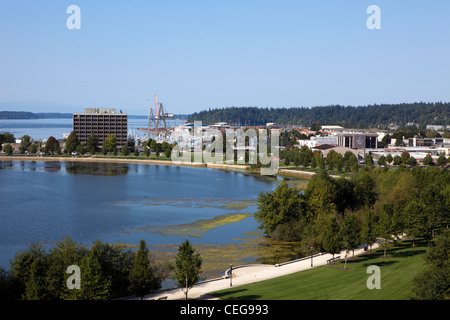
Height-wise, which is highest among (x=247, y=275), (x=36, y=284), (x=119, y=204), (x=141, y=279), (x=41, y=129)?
(x=41, y=129)

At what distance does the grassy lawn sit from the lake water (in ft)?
13.2

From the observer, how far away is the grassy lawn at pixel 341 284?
29.0 ft

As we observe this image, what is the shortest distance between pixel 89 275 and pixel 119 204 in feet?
38.7

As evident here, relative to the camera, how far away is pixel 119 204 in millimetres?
19766

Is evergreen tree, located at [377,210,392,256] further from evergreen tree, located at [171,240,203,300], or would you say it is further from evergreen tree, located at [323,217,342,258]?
evergreen tree, located at [171,240,203,300]

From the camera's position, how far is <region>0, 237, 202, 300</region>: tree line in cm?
817

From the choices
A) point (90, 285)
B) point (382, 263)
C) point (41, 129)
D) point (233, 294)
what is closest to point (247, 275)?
point (233, 294)

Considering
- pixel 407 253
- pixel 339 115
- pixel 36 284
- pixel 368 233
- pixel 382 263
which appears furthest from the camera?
pixel 339 115

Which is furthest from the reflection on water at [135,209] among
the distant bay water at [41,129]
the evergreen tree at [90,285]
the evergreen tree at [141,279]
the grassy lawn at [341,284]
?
the distant bay water at [41,129]

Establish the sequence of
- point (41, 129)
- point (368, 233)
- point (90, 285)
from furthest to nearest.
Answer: point (41, 129) → point (368, 233) → point (90, 285)

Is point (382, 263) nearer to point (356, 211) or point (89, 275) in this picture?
point (356, 211)
